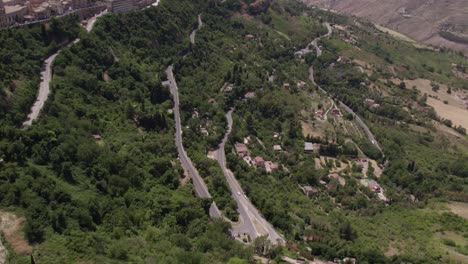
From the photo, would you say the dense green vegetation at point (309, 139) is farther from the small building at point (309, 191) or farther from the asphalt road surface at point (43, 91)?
the asphalt road surface at point (43, 91)

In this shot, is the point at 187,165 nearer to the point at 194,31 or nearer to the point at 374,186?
the point at 374,186

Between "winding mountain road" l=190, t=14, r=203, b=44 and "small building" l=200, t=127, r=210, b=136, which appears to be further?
"winding mountain road" l=190, t=14, r=203, b=44

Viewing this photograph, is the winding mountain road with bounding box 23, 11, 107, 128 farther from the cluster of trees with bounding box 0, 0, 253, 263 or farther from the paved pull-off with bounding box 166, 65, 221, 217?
the paved pull-off with bounding box 166, 65, 221, 217

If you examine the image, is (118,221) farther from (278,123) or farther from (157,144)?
(278,123)

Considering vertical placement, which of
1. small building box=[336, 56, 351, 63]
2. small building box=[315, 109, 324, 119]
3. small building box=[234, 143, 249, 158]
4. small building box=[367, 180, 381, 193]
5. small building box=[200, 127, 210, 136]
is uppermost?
small building box=[200, 127, 210, 136]

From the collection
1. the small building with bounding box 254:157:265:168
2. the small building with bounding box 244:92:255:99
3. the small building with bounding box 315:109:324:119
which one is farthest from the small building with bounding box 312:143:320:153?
the small building with bounding box 244:92:255:99

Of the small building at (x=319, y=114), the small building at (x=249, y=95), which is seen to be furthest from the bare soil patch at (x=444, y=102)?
the small building at (x=249, y=95)

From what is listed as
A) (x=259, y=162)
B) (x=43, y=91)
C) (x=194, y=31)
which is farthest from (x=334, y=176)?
(x=194, y=31)

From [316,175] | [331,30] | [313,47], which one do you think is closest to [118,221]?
[316,175]
